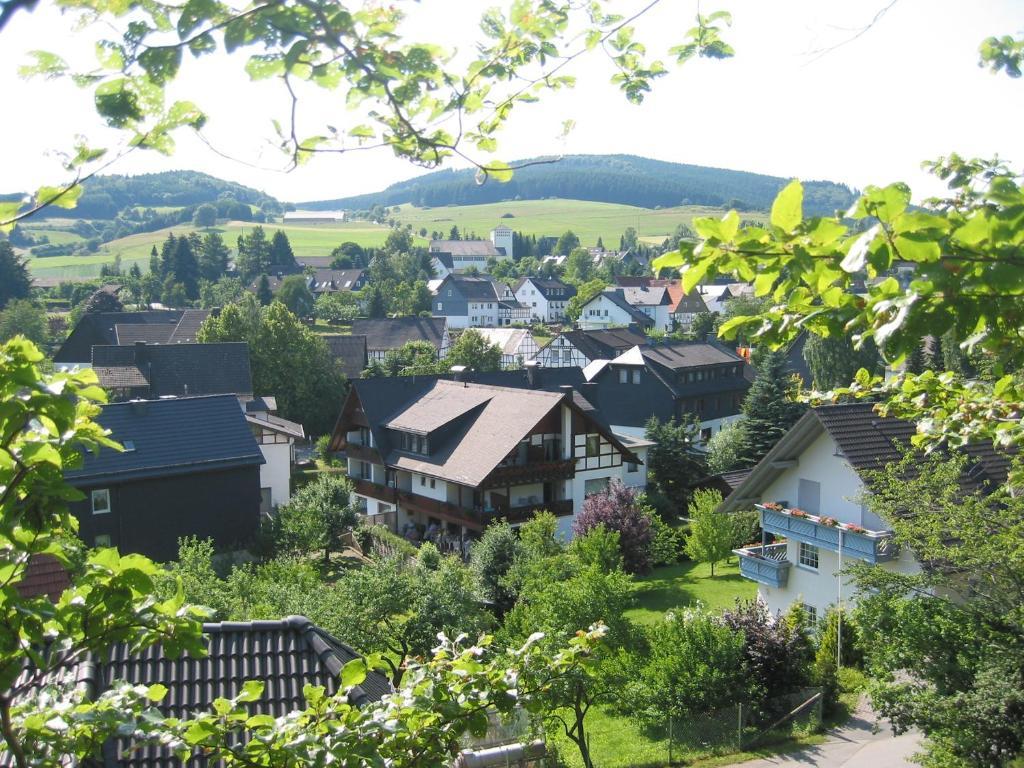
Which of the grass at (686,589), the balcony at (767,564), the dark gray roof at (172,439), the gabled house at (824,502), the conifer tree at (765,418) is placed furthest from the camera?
the conifer tree at (765,418)

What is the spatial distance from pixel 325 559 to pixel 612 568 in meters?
9.26

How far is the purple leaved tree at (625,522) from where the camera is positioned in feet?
94.3

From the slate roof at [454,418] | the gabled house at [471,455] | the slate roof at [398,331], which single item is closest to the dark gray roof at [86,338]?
the slate roof at [398,331]

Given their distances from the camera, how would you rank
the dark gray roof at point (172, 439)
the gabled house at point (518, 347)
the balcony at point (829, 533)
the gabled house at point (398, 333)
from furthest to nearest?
the gabled house at point (398, 333) → the gabled house at point (518, 347) → the dark gray roof at point (172, 439) → the balcony at point (829, 533)

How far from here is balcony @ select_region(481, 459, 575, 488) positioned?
31422 mm

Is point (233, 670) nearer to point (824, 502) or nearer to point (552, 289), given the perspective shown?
point (824, 502)

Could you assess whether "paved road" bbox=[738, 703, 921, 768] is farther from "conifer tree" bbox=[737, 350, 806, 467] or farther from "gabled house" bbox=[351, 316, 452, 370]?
"gabled house" bbox=[351, 316, 452, 370]

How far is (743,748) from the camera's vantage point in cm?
1797

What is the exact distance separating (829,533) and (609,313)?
83659 mm

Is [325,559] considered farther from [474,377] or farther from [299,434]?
[474,377]

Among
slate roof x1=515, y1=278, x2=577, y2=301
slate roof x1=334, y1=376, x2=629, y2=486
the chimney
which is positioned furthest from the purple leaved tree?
slate roof x1=515, y1=278, x2=577, y2=301

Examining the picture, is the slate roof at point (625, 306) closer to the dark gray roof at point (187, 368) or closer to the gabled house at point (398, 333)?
the gabled house at point (398, 333)

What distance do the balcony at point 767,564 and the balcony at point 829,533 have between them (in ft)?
2.44

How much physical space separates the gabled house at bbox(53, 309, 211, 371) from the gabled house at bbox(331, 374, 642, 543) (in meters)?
38.3
